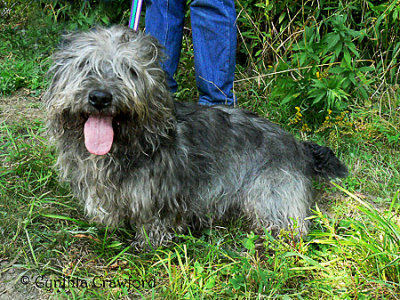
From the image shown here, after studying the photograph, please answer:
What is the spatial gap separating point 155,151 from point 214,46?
4.61ft

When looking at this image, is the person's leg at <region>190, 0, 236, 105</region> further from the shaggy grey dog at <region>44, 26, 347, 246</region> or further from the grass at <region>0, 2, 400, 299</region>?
the grass at <region>0, 2, 400, 299</region>

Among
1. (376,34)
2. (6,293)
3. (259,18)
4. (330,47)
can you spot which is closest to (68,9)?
(259,18)

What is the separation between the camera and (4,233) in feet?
8.98

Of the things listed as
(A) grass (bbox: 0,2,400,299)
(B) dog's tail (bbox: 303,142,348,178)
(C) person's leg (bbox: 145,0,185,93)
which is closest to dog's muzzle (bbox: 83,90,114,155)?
(A) grass (bbox: 0,2,400,299)

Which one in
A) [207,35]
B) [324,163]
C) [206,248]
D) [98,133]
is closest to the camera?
[98,133]

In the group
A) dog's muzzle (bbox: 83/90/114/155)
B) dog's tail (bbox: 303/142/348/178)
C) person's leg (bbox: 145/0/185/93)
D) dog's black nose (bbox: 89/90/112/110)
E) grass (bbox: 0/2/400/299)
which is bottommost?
grass (bbox: 0/2/400/299)

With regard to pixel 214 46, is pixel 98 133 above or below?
below

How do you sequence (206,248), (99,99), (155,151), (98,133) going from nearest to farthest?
(99,99)
(98,133)
(155,151)
(206,248)

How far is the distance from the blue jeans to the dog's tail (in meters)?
0.92

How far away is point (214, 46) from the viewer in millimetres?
3564

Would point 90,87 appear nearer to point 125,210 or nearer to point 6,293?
point 125,210

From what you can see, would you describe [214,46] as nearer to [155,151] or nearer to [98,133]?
[155,151]

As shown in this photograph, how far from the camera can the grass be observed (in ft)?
7.59

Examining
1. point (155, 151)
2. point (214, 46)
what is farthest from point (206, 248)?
point (214, 46)
